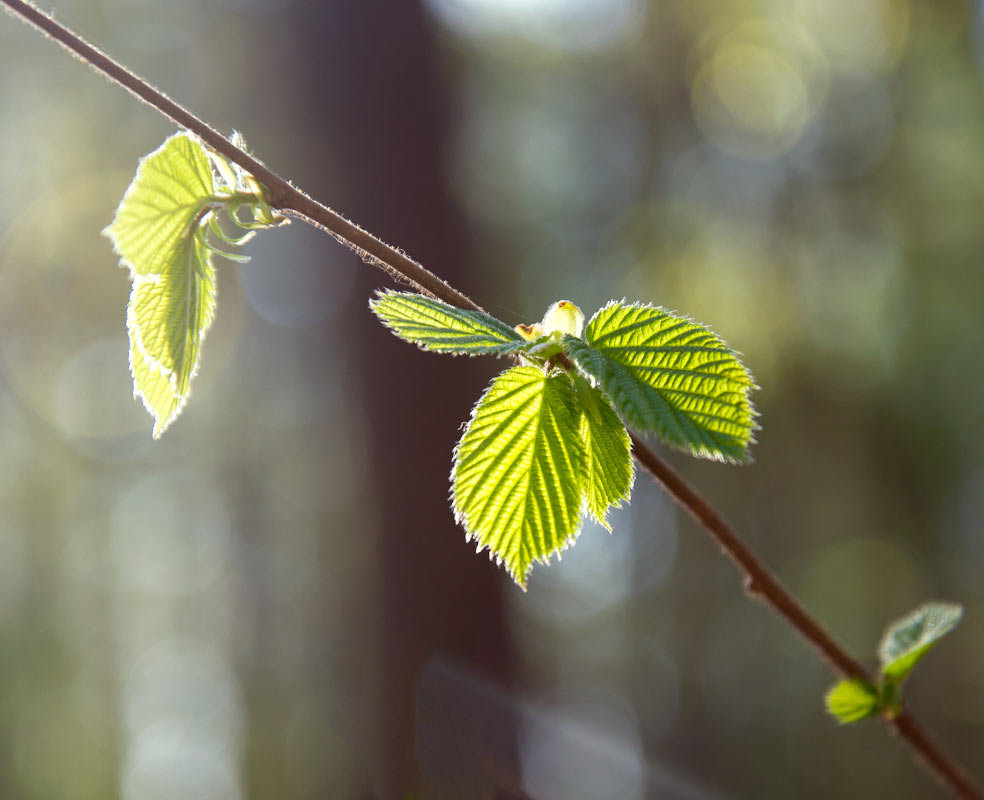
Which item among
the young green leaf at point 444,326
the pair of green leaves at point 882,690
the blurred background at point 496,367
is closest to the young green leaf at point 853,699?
the pair of green leaves at point 882,690

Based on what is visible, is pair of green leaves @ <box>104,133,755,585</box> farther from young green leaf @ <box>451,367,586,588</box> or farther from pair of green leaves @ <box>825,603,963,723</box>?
pair of green leaves @ <box>825,603,963,723</box>

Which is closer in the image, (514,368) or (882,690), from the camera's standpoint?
(514,368)

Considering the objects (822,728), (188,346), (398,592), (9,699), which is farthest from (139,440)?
(188,346)

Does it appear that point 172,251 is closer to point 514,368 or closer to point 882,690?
point 514,368

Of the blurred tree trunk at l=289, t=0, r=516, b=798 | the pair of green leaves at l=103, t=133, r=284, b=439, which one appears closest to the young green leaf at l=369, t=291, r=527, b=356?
the pair of green leaves at l=103, t=133, r=284, b=439

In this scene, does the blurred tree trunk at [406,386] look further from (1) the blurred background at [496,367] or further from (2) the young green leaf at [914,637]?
(2) the young green leaf at [914,637]

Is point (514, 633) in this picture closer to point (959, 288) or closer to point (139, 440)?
point (959, 288)

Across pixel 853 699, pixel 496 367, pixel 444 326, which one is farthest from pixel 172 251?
pixel 496 367
